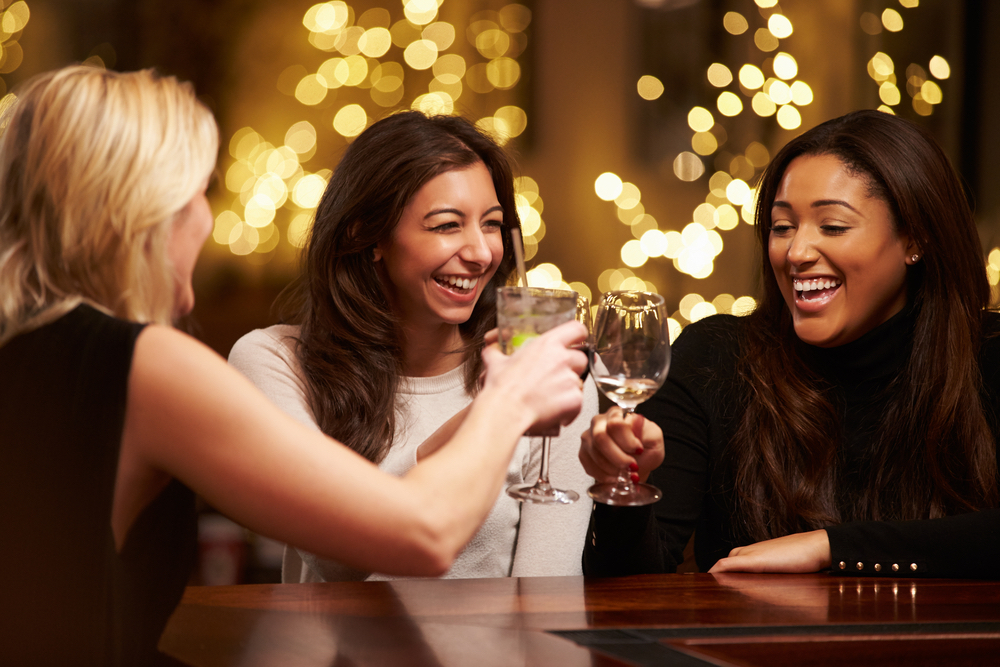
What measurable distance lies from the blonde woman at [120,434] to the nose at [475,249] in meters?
0.90

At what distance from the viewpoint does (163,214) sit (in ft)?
3.03

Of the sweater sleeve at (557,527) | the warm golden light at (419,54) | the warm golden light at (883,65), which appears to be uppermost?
the warm golden light at (419,54)

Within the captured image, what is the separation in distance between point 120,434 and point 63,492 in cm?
8

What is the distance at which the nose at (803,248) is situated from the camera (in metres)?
1.75

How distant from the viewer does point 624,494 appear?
48.7 inches

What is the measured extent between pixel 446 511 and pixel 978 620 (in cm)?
69

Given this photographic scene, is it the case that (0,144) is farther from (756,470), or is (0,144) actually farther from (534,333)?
(756,470)

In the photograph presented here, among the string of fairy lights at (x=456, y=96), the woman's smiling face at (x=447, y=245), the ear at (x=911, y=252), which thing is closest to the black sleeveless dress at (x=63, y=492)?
the woman's smiling face at (x=447, y=245)

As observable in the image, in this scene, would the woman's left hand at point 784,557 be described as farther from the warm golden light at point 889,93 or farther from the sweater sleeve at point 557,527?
the warm golden light at point 889,93

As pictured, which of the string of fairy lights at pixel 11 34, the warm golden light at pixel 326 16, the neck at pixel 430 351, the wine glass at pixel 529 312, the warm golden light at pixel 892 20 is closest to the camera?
the wine glass at pixel 529 312

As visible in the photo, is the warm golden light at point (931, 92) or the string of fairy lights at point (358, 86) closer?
the warm golden light at point (931, 92)

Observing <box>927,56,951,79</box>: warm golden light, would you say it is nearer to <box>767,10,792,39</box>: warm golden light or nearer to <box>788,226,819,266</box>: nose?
<box>767,10,792,39</box>: warm golden light

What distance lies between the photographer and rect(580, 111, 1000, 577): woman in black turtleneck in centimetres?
172

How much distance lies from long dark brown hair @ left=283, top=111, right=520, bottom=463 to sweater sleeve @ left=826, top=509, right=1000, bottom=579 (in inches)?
31.7
